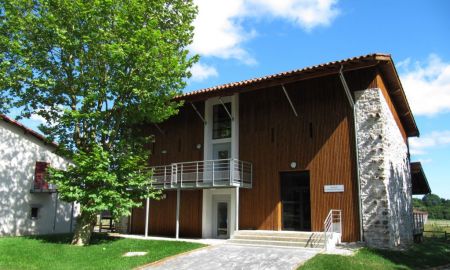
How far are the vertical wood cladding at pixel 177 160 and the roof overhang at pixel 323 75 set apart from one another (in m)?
1.77

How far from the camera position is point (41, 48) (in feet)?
49.4

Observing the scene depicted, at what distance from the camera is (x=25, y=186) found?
21.2 meters

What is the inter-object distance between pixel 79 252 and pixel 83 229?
174cm

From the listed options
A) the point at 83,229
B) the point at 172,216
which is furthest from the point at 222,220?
the point at 83,229

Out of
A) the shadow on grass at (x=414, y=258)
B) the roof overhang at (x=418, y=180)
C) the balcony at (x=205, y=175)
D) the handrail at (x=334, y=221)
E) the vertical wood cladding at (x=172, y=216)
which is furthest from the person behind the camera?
the roof overhang at (x=418, y=180)

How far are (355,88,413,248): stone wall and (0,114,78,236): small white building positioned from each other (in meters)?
14.9

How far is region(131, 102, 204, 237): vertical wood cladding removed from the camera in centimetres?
1909

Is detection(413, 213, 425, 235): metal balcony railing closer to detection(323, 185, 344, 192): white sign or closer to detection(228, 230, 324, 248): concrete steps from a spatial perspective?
detection(323, 185, 344, 192): white sign

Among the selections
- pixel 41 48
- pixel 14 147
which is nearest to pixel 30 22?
pixel 41 48

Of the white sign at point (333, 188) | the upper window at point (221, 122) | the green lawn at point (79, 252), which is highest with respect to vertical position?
the upper window at point (221, 122)

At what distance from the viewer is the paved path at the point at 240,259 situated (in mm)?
11539

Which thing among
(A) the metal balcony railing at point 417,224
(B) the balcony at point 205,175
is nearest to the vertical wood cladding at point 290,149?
(B) the balcony at point 205,175

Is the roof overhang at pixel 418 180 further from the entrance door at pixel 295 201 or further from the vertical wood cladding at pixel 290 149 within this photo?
the entrance door at pixel 295 201

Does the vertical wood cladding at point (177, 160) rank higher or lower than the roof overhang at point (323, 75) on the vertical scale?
lower
